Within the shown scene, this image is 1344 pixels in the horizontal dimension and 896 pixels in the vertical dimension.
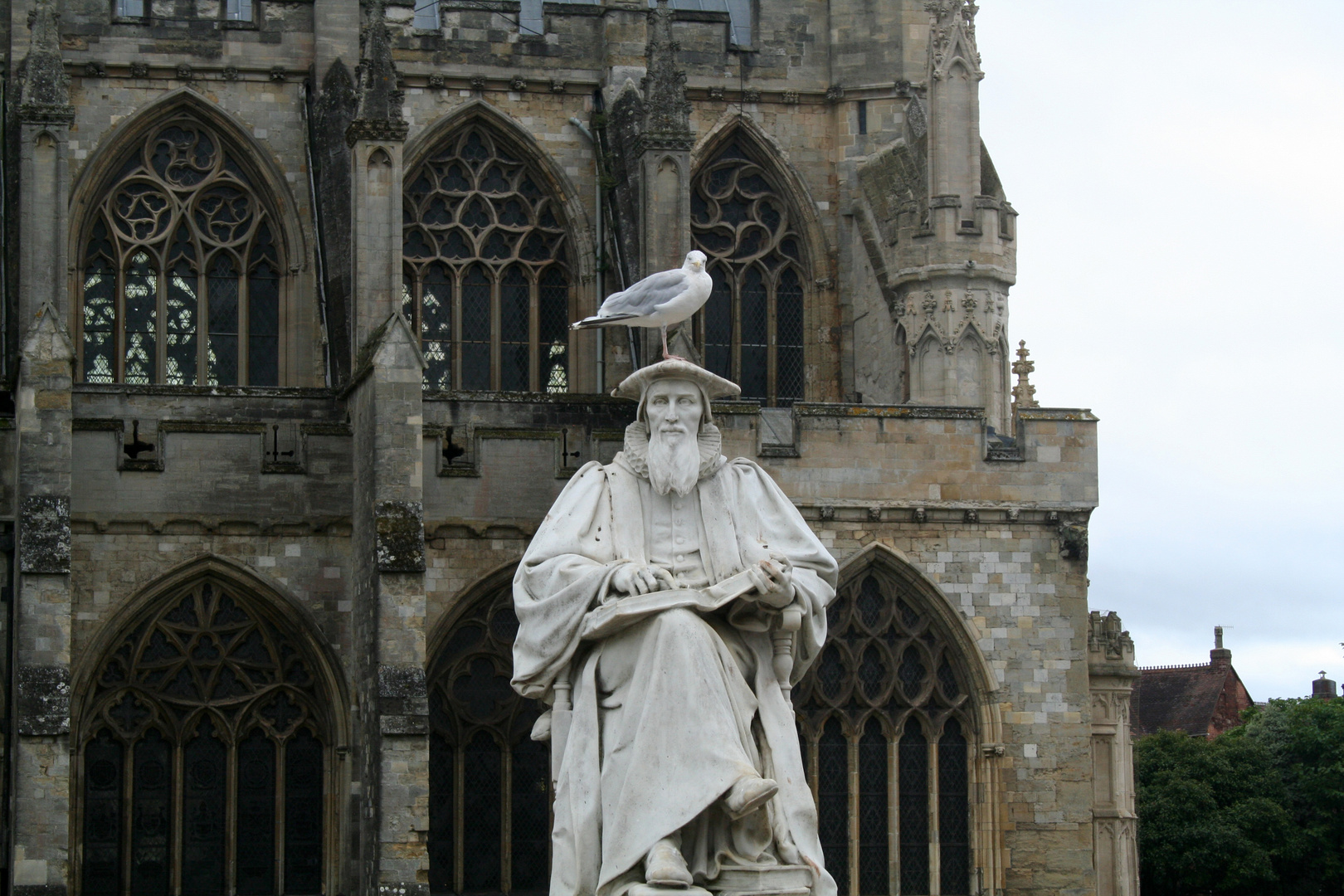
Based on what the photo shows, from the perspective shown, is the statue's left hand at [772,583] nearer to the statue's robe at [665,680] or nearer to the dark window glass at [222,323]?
the statue's robe at [665,680]

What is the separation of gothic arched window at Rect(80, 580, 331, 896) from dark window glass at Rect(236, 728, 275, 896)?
0.04ft

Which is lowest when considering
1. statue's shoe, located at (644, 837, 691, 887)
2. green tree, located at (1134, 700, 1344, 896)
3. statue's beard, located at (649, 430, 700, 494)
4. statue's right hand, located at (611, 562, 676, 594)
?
green tree, located at (1134, 700, 1344, 896)

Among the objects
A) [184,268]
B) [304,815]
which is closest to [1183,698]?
[184,268]

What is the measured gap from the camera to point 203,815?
81.2 ft

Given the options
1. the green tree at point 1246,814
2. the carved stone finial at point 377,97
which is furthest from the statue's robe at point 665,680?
the green tree at point 1246,814

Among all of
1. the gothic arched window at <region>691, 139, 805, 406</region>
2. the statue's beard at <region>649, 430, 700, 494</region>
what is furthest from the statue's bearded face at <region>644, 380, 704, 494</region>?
the gothic arched window at <region>691, 139, 805, 406</region>

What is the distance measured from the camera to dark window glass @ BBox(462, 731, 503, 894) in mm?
25109

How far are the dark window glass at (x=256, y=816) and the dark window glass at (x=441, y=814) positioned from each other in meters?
1.56

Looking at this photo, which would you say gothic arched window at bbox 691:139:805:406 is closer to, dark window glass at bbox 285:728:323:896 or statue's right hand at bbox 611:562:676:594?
dark window glass at bbox 285:728:323:896

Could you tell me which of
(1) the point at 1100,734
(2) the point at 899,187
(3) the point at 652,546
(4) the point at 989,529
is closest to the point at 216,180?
(2) the point at 899,187

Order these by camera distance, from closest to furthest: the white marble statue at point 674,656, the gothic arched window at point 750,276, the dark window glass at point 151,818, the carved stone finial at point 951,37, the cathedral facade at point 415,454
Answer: the white marble statue at point 674,656
the cathedral facade at point 415,454
the dark window glass at point 151,818
the carved stone finial at point 951,37
the gothic arched window at point 750,276

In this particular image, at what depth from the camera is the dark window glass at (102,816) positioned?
24391 mm

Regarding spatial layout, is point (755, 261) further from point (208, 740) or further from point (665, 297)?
point (665, 297)

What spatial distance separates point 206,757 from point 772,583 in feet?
57.9
